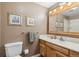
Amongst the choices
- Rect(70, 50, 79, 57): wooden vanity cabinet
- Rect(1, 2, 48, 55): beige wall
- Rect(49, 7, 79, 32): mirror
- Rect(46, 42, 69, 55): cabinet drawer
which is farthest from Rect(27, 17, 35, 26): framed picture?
Rect(70, 50, 79, 57): wooden vanity cabinet

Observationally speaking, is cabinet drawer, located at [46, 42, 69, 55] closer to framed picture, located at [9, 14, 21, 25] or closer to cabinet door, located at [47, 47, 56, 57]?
cabinet door, located at [47, 47, 56, 57]

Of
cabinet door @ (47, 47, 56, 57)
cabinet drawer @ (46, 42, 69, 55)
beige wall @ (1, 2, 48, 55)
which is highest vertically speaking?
beige wall @ (1, 2, 48, 55)

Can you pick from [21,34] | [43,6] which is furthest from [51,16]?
[21,34]

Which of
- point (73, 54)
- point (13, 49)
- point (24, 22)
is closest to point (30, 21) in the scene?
point (24, 22)

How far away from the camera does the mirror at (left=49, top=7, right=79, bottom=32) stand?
4.53ft

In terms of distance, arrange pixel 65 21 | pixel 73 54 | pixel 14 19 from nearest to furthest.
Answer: pixel 73 54 → pixel 14 19 → pixel 65 21

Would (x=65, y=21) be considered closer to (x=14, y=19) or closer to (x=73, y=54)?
(x=73, y=54)

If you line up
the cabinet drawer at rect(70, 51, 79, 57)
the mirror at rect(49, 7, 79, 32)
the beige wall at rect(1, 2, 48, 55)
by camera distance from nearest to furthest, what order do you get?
the cabinet drawer at rect(70, 51, 79, 57)
the beige wall at rect(1, 2, 48, 55)
the mirror at rect(49, 7, 79, 32)

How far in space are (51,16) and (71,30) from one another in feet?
1.35

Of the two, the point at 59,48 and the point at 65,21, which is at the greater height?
the point at 65,21

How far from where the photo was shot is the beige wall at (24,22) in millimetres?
1232

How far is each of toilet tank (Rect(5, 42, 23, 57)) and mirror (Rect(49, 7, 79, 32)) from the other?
0.54m

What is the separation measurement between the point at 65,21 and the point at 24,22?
644 mm

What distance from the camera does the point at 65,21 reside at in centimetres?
141
